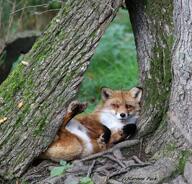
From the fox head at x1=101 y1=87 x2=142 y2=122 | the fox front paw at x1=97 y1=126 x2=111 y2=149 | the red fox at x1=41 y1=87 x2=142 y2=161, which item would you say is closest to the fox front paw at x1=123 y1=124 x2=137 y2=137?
the red fox at x1=41 y1=87 x2=142 y2=161

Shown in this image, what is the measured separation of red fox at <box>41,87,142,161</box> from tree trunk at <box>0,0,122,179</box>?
0.20 metres

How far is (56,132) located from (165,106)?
3.60ft

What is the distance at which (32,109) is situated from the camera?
5.90m

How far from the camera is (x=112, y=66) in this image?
12.0 metres

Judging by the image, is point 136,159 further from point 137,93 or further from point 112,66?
point 112,66

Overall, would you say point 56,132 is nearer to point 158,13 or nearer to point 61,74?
point 61,74

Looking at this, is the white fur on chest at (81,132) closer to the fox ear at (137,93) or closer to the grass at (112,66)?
the fox ear at (137,93)

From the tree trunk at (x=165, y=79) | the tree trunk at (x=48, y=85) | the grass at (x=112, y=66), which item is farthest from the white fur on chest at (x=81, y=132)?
the grass at (x=112, y=66)

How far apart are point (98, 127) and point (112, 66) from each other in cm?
527

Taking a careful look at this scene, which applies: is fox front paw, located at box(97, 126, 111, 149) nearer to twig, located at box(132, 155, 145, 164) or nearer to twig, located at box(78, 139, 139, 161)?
twig, located at box(78, 139, 139, 161)

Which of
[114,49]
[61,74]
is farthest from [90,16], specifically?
[114,49]

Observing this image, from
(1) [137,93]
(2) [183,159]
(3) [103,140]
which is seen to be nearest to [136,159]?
(2) [183,159]

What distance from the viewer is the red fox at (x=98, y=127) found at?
6168 mm

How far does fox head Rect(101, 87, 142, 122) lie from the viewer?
720 cm
